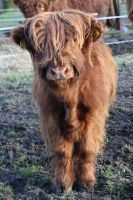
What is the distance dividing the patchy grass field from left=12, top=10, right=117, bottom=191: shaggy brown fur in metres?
0.19

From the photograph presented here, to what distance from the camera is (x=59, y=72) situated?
3369 mm

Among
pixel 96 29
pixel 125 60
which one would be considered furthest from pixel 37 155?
pixel 125 60

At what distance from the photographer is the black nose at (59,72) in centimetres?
336

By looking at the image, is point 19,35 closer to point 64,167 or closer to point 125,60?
point 64,167

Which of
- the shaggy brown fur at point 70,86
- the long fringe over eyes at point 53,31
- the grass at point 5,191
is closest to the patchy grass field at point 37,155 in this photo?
the grass at point 5,191

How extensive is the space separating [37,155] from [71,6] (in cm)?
684

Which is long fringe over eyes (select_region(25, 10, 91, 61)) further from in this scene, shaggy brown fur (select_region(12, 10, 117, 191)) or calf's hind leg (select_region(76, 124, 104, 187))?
calf's hind leg (select_region(76, 124, 104, 187))

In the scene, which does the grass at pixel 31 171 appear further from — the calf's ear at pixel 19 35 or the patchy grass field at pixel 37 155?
the calf's ear at pixel 19 35

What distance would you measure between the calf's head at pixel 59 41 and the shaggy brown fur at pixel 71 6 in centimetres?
634

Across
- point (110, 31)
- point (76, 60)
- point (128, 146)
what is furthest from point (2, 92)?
point (110, 31)

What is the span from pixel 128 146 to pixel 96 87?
113cm

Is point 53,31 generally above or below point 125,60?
above

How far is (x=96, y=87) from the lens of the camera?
153 inches

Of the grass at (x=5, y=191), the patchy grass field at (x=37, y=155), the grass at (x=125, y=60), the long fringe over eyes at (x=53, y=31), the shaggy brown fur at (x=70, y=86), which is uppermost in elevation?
the long fringe over eyes at (x=53, y=31)
